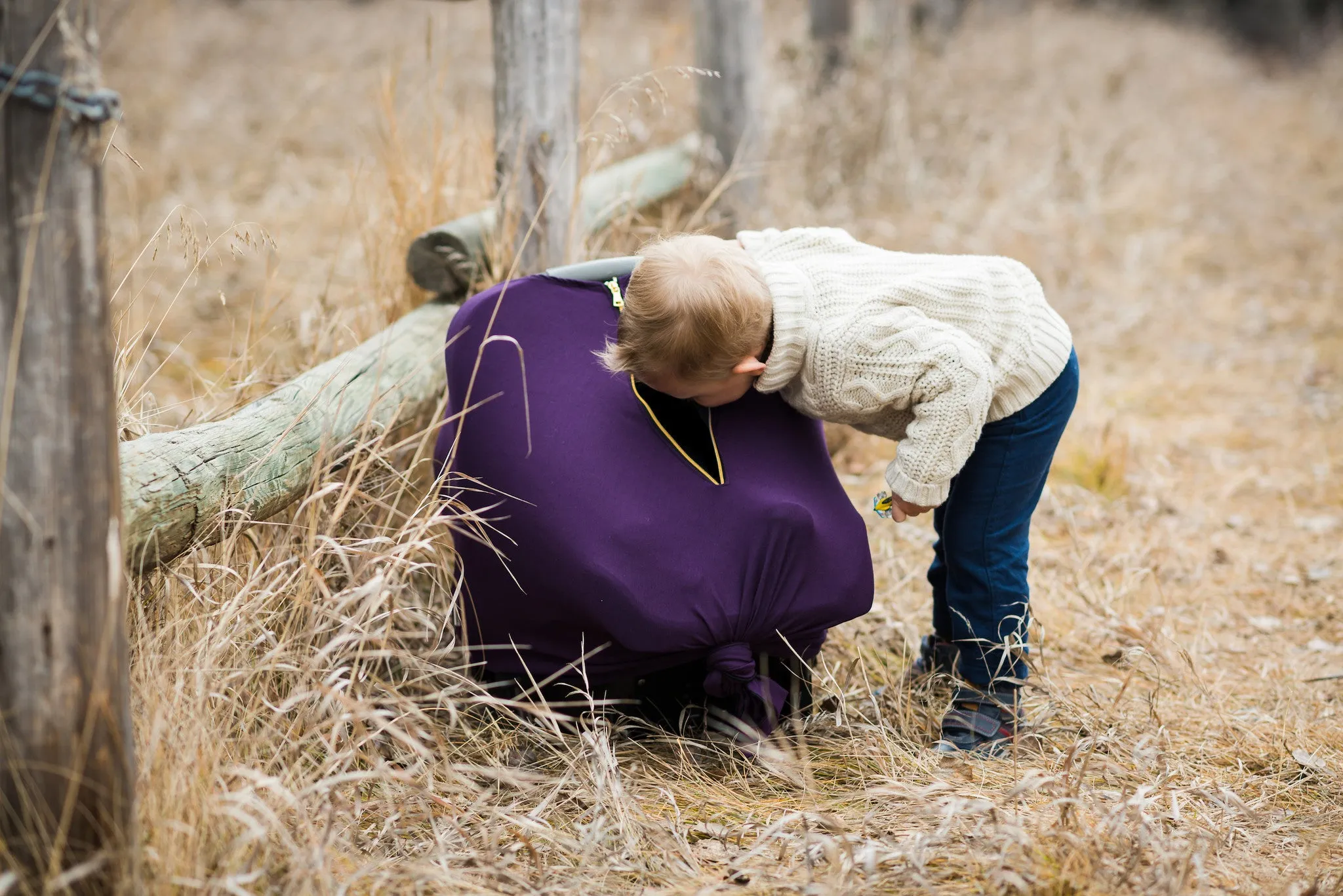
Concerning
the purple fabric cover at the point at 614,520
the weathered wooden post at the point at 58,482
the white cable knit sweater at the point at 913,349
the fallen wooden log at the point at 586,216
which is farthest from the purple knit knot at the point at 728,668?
→ the fallen wooden log at the point at 586,216

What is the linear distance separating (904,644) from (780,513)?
2.78 ft

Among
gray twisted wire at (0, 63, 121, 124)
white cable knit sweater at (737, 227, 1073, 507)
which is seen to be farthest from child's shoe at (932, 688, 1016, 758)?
gray twisted wire at (0, 63, 121, 124)

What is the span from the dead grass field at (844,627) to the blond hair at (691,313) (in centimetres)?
61

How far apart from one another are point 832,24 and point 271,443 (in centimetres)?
639

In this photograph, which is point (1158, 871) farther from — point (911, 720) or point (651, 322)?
point (651, 322)

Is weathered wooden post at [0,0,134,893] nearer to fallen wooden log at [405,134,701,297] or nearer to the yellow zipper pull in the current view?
the yellow zipper pull

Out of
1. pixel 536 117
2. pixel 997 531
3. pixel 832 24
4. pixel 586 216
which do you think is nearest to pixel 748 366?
pixel 997 531

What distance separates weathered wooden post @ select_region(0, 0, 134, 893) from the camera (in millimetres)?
1362

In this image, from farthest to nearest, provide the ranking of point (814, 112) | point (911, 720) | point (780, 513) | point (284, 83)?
point (284, 83) < point (814, 112) < point (911, 720) < point (780, 513)

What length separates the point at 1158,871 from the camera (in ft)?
5.88

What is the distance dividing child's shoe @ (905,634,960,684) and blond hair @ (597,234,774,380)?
1011 millimetres

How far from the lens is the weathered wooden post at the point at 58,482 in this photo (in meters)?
1.36

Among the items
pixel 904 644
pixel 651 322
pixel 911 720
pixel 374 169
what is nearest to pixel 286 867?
pixel 651 322

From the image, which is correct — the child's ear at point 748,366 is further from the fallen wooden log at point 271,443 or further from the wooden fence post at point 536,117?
the wooden fence post at point 536,117
